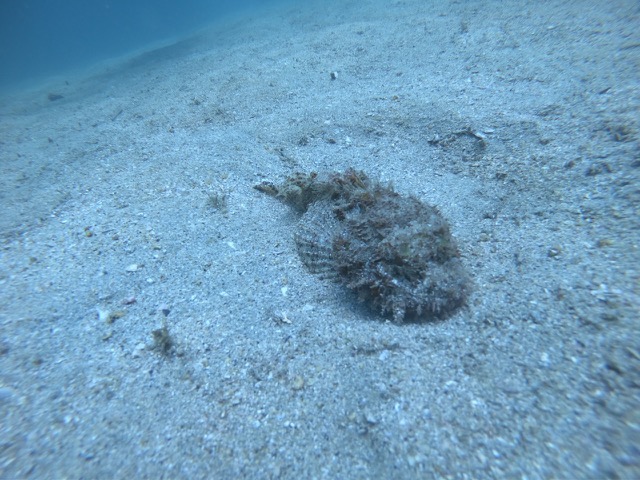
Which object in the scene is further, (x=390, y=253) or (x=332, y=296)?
(x=332, y=296)

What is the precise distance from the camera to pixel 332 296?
11.1 feet

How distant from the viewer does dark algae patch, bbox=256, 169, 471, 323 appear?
2.73 metres

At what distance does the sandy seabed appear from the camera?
2.17m

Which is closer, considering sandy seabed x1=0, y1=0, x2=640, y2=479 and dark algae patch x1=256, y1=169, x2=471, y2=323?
sandy seabed x1=0, y1=0, x2=640, y2=479

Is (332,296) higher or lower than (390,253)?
lower

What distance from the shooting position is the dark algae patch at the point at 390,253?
273 cm

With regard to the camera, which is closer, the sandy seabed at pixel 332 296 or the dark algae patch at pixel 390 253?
the sandy seabed at pixel 332 296

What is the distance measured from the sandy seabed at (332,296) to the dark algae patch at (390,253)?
0.77 ft

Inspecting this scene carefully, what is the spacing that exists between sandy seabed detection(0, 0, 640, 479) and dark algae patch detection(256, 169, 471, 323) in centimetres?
23

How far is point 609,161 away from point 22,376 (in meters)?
6.36

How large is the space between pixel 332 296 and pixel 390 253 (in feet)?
3.05

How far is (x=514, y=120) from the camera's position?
511cm

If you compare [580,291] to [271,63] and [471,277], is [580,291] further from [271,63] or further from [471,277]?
[271,63]

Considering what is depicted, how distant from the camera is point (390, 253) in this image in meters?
2.75
